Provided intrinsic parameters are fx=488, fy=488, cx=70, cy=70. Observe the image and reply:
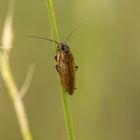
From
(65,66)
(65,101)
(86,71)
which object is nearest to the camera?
(65,101)

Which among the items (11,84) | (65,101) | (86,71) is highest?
(86,71)

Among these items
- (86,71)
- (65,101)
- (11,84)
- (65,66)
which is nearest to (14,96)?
→ (11,84)

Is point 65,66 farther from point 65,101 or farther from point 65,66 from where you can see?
point 65,101

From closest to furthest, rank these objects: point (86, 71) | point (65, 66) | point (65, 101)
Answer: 1. point (65, 101)
2. point (65, 66)
3. point (86, 71)

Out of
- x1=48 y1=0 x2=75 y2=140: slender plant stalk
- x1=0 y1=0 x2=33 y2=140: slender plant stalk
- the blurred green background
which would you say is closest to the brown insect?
x1=0 y1=0 x2=33 y2=140: slender plant stalk

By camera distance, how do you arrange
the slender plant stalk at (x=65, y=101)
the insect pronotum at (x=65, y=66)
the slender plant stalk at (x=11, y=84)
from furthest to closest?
1. the insect pronotum at (x=65, y=66)
2. the slender plant stalk at (x=11, y=84)
3. the slender plant stalk at (x=65, y=101)

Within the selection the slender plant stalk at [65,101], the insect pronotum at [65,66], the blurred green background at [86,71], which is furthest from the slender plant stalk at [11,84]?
the blurred green background at [86,71]

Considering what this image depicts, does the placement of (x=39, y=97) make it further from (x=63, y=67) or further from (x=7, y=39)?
(x=7, y=39)

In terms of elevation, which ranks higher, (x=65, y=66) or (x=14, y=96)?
(x=65, y=66)

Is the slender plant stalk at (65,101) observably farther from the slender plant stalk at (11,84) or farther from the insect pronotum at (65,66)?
the insect pronotum at (65,66)
